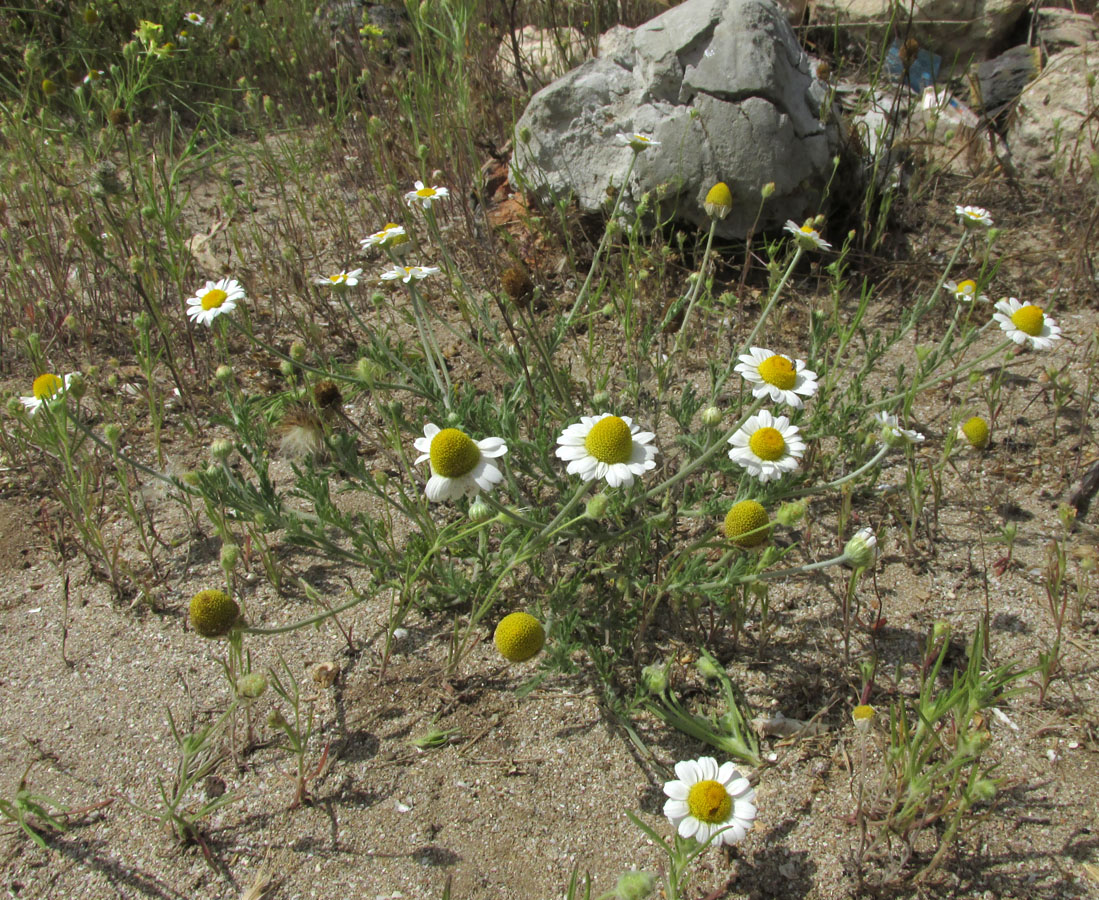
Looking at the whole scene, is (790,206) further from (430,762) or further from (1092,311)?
(430,762)

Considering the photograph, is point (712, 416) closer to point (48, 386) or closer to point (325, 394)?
point (325, 394)

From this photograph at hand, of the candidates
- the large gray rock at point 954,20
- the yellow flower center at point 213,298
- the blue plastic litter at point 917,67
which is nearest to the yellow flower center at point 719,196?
the yellow flower center at point 213,298

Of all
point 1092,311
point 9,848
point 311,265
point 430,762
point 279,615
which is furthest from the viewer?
point 311,265

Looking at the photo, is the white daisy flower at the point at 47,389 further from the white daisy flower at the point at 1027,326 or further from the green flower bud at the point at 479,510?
the white daisy flower at the point at 1027,326

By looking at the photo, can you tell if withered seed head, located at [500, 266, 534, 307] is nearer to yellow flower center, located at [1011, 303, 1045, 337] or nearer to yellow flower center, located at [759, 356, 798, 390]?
yellow flower center, located at [759, 356, 798, 390]

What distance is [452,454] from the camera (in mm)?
1667

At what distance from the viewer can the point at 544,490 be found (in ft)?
8.98

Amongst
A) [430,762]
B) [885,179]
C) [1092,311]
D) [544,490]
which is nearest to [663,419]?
[544,490]

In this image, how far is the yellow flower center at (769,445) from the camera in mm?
1863

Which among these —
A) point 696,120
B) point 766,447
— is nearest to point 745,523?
point 766,447

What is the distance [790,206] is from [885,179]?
556 millimetres

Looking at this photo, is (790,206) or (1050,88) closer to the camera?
(790,206)

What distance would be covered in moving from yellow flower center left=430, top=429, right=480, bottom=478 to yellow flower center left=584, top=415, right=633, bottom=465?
0.27 m

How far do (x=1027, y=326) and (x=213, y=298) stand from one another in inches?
104
